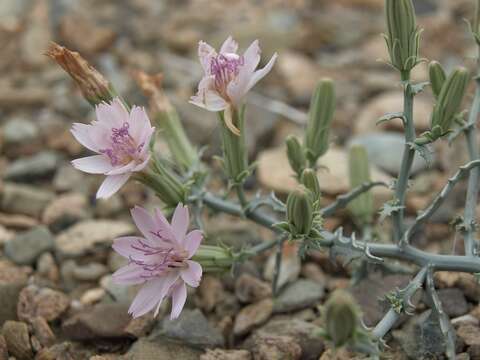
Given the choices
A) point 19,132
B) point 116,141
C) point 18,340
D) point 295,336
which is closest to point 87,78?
point 116,141

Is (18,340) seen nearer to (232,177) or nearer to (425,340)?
(232,177)

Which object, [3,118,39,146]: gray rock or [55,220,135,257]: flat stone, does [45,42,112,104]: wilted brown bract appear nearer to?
[55,220,135,257]: flat stone

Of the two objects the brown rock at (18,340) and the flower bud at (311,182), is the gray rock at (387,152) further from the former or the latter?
the brown rock at (18,340)

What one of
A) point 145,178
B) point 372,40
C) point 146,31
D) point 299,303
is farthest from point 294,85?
point 145,178

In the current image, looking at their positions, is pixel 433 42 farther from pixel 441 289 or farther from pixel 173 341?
pixel 173 341

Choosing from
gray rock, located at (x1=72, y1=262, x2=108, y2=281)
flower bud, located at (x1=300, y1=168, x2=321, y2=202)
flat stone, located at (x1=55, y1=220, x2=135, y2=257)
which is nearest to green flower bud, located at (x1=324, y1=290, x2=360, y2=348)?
flower bud, located at (x1=300, y1=168, x2=321, y2=202)
